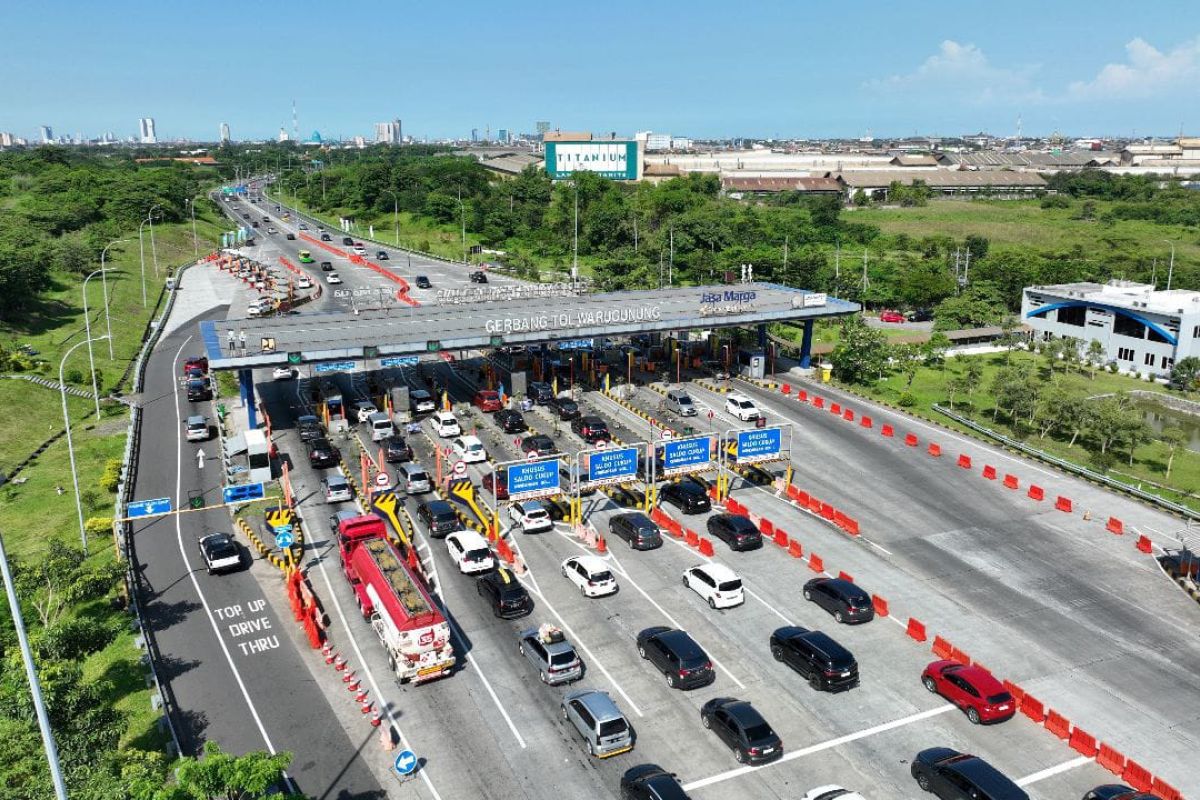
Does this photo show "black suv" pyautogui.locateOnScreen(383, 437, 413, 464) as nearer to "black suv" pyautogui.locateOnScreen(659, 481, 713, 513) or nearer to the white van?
the white van

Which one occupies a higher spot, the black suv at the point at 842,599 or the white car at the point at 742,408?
the white car at the point at 742,408

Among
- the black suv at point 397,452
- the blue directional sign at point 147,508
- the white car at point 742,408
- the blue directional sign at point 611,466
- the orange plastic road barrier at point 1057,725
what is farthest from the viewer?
the white car at point 742,408

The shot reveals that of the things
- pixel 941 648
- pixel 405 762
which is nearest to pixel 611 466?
pixel 941 648

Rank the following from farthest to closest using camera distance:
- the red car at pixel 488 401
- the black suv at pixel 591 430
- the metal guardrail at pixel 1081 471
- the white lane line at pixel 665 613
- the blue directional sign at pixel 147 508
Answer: the red car at pixel 488 401 < the black suv at pixel 591 430 < the metal guardrail at pixel 1081 471 < the blue directional sign at pixel 147 508 < the white lane line at pixel 665 613

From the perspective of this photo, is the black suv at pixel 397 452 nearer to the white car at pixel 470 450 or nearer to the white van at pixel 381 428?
the white van at pixel 381 428

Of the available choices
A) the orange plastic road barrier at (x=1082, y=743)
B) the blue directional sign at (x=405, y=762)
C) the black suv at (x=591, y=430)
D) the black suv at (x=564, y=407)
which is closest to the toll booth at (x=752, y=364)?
the black suv at (x=564, y=407)

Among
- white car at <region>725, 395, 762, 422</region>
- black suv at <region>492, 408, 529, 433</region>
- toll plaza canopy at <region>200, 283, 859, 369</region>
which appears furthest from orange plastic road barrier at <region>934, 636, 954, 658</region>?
toll plaza canopy at <region>200, 283, 859, 369</region>
